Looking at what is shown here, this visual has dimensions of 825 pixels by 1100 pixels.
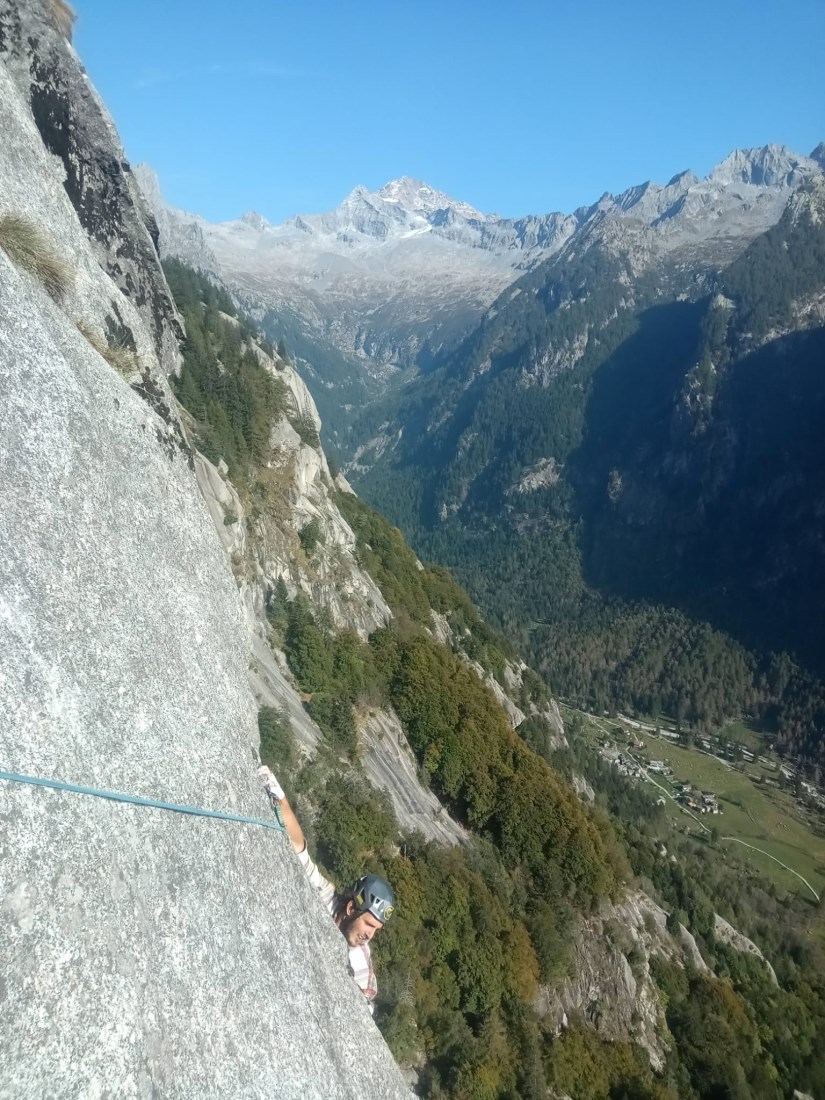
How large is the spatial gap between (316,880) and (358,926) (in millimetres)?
1287

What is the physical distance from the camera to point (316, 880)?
14.3 metres

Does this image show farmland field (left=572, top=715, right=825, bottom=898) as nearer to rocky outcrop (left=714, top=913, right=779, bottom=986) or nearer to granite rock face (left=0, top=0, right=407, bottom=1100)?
rocky outcrop (left=714, top=913, right=779, bottom=986)

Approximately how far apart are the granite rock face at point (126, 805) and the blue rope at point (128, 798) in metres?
0.13

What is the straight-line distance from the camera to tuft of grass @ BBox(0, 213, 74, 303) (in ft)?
41.9

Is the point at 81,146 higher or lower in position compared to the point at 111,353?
higher

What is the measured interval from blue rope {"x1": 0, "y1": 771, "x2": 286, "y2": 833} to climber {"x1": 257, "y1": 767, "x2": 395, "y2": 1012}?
0.88 meters

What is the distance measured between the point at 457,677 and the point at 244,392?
110ft

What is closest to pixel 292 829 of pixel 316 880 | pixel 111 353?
pixel 316 880

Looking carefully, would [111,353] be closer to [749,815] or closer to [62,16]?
[62,16]

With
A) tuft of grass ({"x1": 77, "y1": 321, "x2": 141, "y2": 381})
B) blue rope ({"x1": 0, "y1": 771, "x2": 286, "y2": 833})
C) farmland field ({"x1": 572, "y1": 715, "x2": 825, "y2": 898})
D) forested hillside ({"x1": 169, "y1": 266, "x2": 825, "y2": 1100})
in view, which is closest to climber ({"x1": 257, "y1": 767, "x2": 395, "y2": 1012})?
blue rope ({"x1": 0, "y1": 771, "x2": 286, "y2": 833})

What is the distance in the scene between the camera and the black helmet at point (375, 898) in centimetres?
1308

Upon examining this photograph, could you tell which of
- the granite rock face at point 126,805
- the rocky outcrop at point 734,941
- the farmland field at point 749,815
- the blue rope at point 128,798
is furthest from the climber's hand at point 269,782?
the farmland field at point 749,815

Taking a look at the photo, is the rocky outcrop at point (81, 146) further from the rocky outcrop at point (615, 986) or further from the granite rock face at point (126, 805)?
the rocky outcrop at point (615, 986)

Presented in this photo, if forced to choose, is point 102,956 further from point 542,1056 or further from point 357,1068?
point 542,1056
